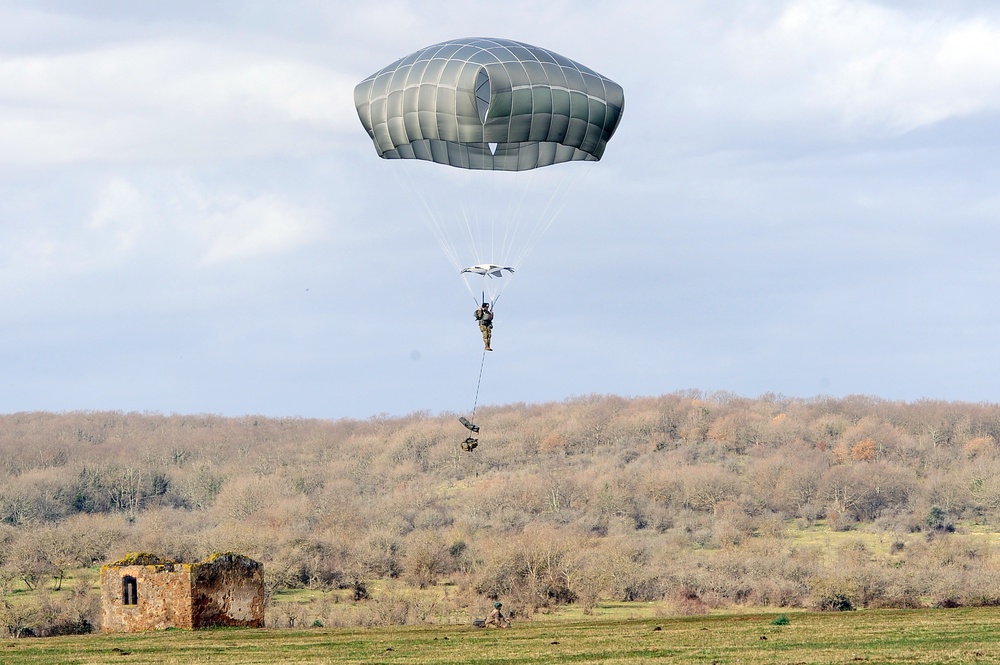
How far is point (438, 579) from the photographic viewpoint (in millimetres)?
61719

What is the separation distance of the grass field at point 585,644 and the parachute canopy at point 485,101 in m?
11.9

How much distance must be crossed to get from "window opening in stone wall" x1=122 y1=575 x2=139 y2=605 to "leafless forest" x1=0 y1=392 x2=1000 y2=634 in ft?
22.9

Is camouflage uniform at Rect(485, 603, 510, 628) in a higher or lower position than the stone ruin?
lower

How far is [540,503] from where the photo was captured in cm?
9719

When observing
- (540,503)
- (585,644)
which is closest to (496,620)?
(585,644)

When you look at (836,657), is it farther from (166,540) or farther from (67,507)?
(67,507)

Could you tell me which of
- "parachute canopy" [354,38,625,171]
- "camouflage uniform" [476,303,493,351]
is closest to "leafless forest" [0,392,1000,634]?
"camouflage uniform" [476,303,493,351]

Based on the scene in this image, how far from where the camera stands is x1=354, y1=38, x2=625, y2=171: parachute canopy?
30672mm

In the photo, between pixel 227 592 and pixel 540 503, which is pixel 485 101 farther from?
pixel 540 503

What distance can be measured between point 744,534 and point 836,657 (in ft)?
200

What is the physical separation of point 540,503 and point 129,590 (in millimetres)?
64463

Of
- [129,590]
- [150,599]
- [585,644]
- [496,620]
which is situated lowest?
[585,644]

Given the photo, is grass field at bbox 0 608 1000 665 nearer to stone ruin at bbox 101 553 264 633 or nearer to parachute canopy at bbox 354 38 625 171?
stone ruin at bbox 101 553 264 633

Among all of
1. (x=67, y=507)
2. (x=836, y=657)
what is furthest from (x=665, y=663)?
(x=67, y=507)
